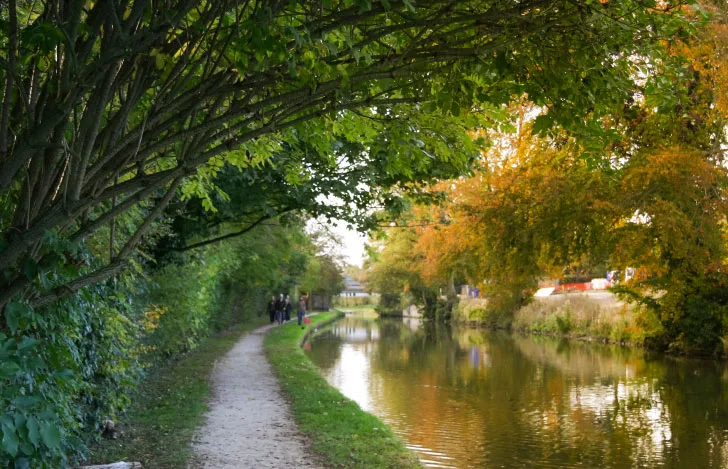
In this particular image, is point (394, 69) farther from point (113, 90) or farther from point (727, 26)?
point (727, 26)

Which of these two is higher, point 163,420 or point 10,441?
point 10,441

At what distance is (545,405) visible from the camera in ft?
45.9

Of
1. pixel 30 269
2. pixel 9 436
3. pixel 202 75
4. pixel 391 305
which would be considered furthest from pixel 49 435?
pixel 391 305

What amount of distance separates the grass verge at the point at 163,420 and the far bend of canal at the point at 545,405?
118 inches

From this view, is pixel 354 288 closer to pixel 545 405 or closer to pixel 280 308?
pixel 280 308

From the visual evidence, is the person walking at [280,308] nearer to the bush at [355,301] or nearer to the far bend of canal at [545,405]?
the far bend of canal at [545,405]

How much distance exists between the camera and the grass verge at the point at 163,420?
7871mm

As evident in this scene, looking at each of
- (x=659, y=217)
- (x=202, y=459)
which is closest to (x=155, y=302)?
(x=202, y=459)

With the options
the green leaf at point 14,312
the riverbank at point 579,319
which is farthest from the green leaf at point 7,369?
the riverbank at point 579,319

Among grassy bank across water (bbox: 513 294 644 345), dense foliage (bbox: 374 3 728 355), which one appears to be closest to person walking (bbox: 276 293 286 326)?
grassy bank across water (bbox: 513 294 644 345)

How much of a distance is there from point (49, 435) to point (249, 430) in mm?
6340

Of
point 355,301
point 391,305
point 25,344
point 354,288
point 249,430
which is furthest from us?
point 354,288

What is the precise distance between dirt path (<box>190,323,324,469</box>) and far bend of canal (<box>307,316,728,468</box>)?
1756 millimetres

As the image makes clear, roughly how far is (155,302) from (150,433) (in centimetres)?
560
